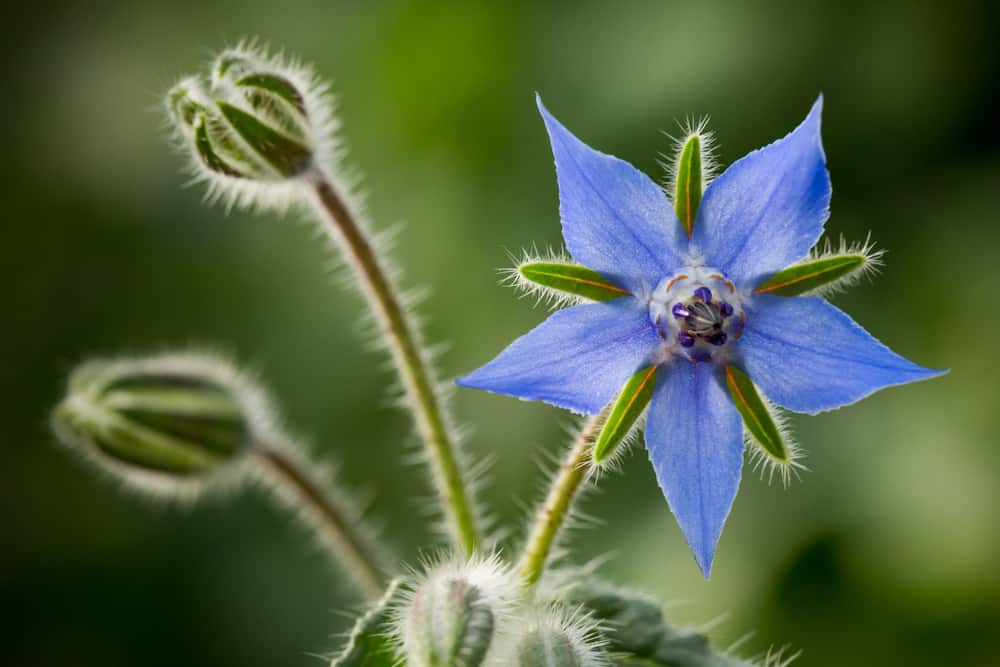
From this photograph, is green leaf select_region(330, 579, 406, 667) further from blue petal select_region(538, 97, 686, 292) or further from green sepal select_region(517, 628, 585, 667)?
blue petal select_region(538, 97, 686, 292)

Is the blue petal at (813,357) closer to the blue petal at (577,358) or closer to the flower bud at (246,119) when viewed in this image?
the blue petal at (577,358)

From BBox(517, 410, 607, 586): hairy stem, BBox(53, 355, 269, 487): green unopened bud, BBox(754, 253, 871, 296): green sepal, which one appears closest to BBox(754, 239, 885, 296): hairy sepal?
BBox(754, 253, 871, 296): green sepal

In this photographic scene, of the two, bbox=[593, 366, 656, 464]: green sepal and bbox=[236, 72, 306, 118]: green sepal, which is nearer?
bbox=[593, 366, 656, 464]: green sepal

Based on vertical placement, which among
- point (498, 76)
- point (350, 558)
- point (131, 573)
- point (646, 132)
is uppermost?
point (498, 76)

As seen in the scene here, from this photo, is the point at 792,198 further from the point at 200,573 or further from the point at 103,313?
the point at 103,313

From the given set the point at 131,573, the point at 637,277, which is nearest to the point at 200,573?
the point at 131,573

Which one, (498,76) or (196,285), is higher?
(498,76)

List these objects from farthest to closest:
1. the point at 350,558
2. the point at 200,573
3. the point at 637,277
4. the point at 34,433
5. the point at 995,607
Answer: the point at 34,433, the point at 200,573, the point at 995,607, the point at 350,558, the point at 637,277

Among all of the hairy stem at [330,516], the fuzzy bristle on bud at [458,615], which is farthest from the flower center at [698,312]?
the hairy stem at [330,516]
